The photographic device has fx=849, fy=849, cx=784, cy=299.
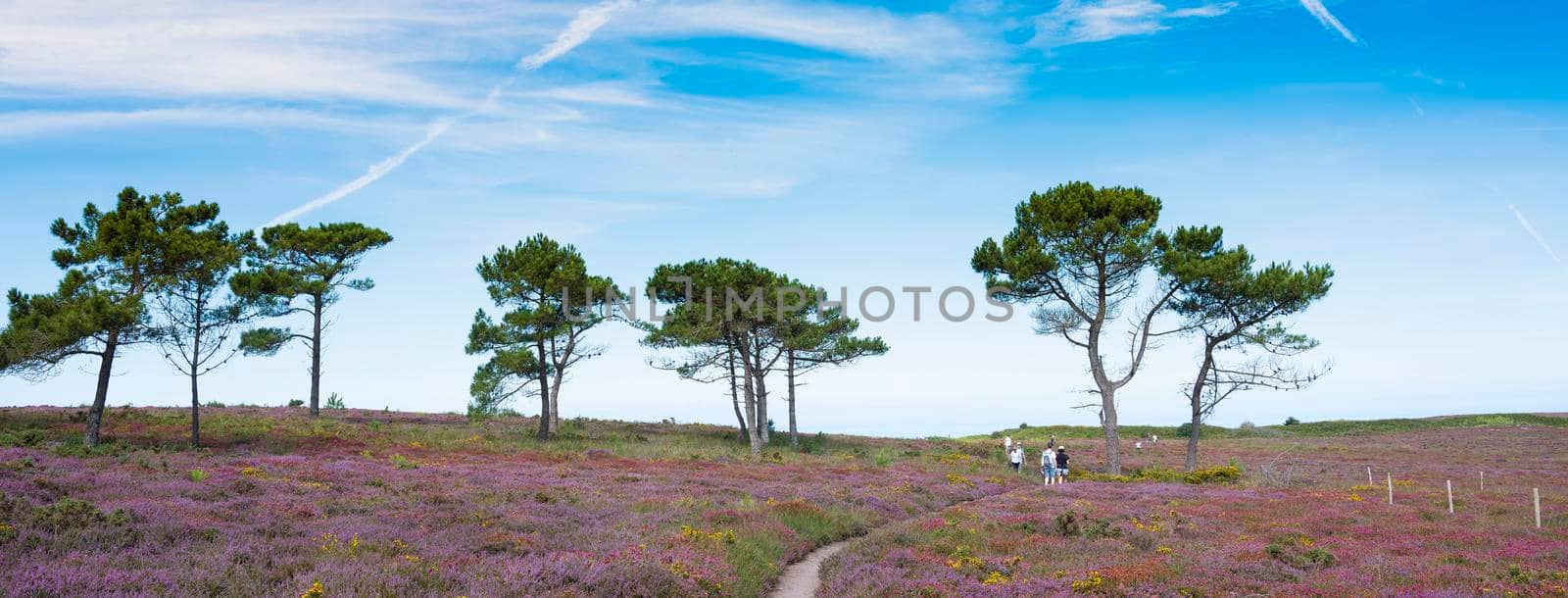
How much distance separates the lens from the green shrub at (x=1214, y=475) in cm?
3444

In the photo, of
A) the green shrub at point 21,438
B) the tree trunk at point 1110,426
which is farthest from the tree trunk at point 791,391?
the green shrub at point 21,438

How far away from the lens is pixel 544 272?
141 feet

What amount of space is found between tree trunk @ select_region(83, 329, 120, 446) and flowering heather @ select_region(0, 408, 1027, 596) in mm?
1335

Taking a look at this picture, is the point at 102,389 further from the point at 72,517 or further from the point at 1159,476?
the point at 1159,476

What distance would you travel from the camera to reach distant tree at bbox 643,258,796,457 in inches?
1710

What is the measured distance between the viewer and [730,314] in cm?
4347

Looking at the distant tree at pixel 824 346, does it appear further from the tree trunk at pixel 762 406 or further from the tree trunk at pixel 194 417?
the tree trunk at pixel 194 417

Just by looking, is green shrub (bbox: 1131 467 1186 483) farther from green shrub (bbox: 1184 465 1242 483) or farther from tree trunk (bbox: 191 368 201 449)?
tree trunk (bbox: 191 368 201 449)

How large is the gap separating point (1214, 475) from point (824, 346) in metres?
20.5

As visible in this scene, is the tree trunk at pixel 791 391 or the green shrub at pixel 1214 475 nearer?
the green shrub at pixel 1214 475

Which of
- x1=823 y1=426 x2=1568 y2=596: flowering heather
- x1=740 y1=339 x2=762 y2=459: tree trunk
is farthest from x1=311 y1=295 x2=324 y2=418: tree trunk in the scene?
x1=823 y1=426 x2=1568 y2=596: flowering heather

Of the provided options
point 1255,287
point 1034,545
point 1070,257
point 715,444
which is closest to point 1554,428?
point 1255,287

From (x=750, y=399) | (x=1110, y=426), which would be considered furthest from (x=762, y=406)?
(x=1110, y=426)

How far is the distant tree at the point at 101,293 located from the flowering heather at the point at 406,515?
300 cm
